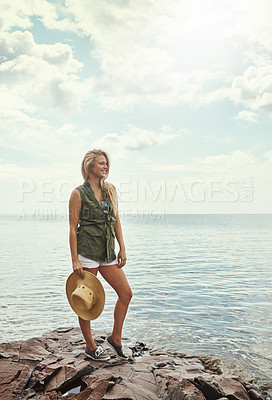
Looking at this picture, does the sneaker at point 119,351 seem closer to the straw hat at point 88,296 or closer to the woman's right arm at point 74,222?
the straw hat at point 88,296

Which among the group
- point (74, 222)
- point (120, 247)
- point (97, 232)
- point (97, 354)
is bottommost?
point (97, 354)

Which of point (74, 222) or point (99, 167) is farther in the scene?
point (99, 167)

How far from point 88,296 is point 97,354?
0.89 metres

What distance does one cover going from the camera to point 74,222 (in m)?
4.53

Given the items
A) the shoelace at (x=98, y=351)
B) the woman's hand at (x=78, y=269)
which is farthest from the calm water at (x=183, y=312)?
the woman's hand at (x=78, y=269)

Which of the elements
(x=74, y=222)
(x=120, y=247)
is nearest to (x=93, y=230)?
(x=74, y=222)

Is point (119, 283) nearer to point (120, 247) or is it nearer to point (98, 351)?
point (120, 247)

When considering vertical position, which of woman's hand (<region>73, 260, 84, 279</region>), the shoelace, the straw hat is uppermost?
woman's hand (<region>73, 260, 84, 279</region>)

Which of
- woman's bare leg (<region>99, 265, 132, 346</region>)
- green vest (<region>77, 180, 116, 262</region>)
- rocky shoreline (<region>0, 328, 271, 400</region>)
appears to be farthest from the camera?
woman's bare leg (<region>99, 265, 132, 346</region>)

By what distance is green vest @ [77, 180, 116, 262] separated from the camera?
454 centimetres

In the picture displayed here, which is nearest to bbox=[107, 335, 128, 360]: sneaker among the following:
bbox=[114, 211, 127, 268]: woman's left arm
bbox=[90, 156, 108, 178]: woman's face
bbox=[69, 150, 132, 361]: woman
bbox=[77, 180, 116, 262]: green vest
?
bbox=[69, 150, 132, 361]: woman

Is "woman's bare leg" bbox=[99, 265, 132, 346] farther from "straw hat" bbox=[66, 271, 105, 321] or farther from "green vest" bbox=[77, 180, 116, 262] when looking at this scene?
"straw hat" bbox=[66, 271, 105, 321]

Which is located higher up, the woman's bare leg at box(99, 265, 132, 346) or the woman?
the woman

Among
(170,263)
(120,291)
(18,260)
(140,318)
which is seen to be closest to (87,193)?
(120,291)
